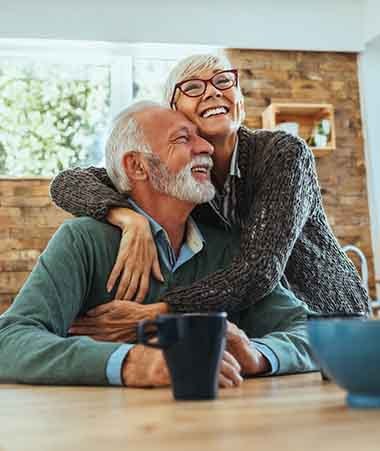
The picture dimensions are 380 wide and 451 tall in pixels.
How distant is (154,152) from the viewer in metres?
1.69

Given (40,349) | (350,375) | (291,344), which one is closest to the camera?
(350,375)

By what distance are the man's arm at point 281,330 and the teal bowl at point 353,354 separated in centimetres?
47

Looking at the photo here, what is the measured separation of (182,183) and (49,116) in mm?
2985

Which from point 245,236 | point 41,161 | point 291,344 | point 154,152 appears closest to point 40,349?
point 291,344

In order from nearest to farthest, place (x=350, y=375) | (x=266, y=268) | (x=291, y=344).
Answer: (x=350, y=375) → (x=291, y=344) → (x=266, y=268)

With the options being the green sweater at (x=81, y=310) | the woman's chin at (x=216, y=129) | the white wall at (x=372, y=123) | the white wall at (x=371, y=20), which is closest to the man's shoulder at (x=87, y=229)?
the green sweater at (x=81, y=310)

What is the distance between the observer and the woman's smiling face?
1688mm

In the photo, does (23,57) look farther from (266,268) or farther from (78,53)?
(266,268)

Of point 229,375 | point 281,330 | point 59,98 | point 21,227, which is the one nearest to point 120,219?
point 281,330

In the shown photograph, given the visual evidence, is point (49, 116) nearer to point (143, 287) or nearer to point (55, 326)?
point (143, 287)

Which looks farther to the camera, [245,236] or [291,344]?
[245,236]

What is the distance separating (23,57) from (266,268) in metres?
3.45

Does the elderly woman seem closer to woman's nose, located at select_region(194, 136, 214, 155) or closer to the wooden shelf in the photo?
woman's nose, located at select_region(194, 136, 214, 155)

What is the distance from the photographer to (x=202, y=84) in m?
1.72
